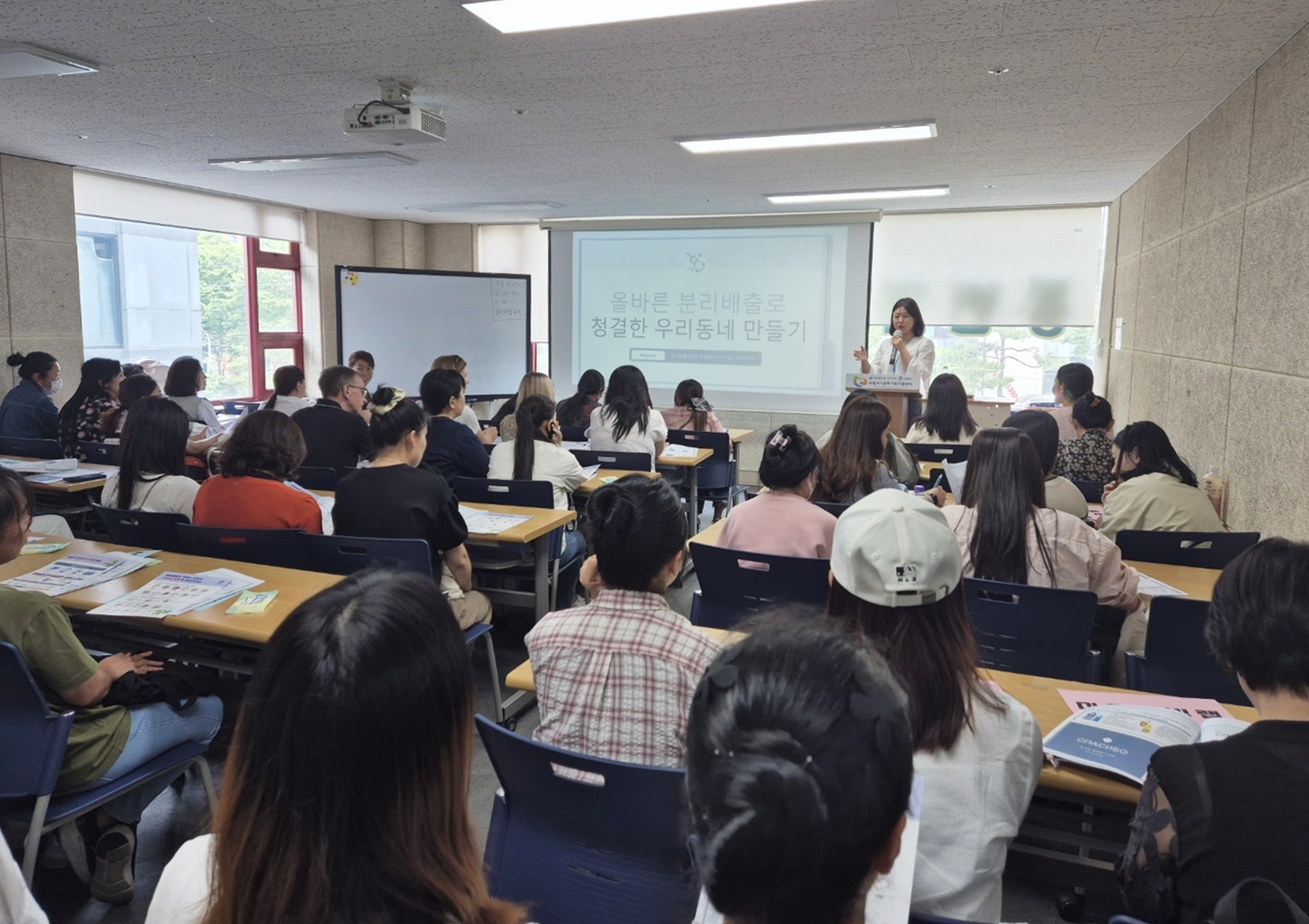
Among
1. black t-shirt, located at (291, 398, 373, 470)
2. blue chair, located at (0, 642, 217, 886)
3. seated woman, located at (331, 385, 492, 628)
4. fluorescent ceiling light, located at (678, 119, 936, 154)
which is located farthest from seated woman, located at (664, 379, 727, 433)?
Answer: blue chair, located at (0, 642, 217, 886)

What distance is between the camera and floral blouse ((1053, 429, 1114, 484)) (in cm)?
437

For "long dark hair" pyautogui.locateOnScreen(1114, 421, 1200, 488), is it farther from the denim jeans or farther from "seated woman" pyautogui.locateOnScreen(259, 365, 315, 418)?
"seated woman" pyautogui.locateOnScreen(259, 365, 315, 418)

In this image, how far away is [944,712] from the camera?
127 cm

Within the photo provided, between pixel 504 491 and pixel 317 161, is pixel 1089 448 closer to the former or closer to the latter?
pixel 504 491

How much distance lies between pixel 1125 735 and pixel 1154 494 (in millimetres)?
1917

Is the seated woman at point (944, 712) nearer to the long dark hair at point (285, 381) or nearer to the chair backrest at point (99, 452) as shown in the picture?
the chair backrest at point (99, 452)

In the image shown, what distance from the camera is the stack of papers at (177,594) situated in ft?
7.65

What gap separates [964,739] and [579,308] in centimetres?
844

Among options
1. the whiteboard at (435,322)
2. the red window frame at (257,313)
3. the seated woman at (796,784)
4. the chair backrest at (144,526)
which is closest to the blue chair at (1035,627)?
the seated woman at (796,784)

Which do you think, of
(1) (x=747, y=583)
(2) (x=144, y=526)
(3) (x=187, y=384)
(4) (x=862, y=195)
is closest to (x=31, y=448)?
(3) (x=187, y=384)

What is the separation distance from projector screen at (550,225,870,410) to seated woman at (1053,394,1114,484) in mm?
3889

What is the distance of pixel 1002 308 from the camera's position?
8109 mm

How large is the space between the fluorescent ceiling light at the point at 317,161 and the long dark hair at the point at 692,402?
8.35ft

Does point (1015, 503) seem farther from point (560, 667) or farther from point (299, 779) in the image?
point (299, 779)
